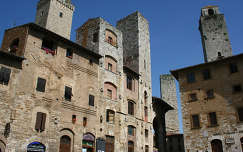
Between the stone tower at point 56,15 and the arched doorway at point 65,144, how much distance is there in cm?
3172

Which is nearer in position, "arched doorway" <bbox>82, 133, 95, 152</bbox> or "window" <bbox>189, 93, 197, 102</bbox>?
"arched doorway" <bbox>82, 133, 95, 152</bbox>

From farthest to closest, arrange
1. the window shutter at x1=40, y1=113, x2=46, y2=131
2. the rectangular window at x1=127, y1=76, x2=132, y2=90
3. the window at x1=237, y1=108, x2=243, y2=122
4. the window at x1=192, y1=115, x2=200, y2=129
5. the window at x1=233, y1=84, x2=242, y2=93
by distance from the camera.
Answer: the rectangular window at x1=127, y1=76, x2=132, y2=90
the window at x1=192, y1=115, x2=200, y2=129
the window at x1=233, y1=84, x2=242, y2=93
the window at x1=237, y1=108, x2=243, y2=122
the window shutter at x1=40, y1=113, x2=46, y2=131

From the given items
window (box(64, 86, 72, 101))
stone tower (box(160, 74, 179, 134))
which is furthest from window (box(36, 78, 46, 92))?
stone tower (box(160, 74, 179, 134))

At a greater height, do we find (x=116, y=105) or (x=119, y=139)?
(x=116, y=105)

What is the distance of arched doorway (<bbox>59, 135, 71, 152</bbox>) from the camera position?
65.8ft

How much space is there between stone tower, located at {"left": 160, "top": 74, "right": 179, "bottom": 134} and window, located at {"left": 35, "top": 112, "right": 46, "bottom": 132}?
34.1m

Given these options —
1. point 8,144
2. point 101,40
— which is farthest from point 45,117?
point 101,40

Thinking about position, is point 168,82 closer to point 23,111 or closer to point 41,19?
point 41,19

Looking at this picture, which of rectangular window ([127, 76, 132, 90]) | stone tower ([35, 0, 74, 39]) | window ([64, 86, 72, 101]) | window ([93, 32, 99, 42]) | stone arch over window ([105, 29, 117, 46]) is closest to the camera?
window ([64, 86, 72, 101])

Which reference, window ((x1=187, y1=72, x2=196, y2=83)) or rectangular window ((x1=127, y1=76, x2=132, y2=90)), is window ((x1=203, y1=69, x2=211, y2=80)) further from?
rectangular window ((x1=127, y1=76, x2=132, y2=90))

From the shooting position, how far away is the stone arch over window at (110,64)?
89.9 ft

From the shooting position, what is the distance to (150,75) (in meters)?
34.4

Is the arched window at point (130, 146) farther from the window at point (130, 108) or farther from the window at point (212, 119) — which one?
the window at point (212, 119)

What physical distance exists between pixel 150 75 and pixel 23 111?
20402 mm
